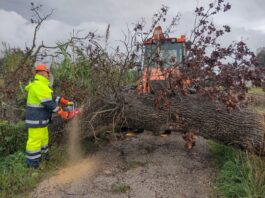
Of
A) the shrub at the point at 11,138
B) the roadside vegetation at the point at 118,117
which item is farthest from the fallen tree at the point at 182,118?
the shrub at the point at 11,138

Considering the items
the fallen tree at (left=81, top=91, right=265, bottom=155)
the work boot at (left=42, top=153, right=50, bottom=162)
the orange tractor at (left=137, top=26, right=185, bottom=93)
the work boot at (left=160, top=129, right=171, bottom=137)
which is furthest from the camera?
the work boot at (left=160, top=129, right=171, bottom=137)

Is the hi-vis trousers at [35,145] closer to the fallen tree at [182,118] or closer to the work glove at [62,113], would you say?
the work glove at [62,113]

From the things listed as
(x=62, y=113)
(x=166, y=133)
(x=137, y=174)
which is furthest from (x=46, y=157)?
(x=166, y=133)

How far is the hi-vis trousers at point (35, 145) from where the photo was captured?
5824 millimetres

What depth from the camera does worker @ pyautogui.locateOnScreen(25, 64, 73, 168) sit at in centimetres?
585

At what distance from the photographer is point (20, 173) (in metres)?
5.50

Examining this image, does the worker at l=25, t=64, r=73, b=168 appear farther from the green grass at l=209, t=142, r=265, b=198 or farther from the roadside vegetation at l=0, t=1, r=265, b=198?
the green grass at l=209, t=142, r=265, b=198

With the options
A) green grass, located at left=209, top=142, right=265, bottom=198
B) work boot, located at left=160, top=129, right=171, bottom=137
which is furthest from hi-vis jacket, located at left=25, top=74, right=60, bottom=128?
green grass, located at left=209, top=142, right=265, bottom=198

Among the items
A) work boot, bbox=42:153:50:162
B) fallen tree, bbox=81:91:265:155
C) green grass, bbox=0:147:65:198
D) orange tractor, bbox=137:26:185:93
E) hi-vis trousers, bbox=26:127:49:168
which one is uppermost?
orange tractor, bbox=137:26:185:93

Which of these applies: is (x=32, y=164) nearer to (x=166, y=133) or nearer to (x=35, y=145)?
(x=35, y=145)

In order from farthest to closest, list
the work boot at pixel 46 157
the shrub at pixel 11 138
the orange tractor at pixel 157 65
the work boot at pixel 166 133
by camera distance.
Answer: the work boot at pixel 166 133, the shrub at pixel 11 138, the work boot at pixel 46 157, the orange tractor at pixel 157 65

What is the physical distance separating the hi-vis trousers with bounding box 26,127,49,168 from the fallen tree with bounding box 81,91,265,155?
0.76m

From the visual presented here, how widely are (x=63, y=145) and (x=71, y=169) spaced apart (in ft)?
3.16

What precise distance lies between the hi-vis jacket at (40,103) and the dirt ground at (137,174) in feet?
3.07
